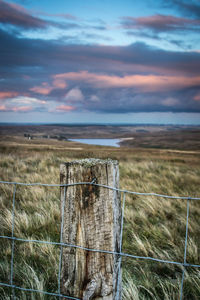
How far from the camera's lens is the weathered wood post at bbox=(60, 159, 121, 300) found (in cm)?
139

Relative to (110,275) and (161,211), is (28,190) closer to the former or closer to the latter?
(161,211)

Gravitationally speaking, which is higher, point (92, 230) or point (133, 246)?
point (92, 230)

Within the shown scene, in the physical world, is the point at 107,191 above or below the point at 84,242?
above

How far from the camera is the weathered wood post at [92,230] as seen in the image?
4.57 feet

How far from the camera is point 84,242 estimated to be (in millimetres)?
1432

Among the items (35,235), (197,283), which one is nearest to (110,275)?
(197,283)

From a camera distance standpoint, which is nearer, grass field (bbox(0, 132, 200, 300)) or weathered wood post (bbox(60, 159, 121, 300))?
weathered wood post (bbox(60, 159, 121, 300))

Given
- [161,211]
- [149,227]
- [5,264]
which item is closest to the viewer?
[5,264]

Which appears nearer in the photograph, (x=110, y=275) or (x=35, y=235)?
(x=110, y=275)

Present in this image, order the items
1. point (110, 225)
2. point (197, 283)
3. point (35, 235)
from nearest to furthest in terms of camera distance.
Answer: point (110, 225), point (197, 283), point (35, 235)

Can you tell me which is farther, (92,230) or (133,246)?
(133,246)

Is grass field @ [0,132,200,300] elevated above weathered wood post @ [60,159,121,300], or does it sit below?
below

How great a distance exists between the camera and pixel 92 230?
1.42 m

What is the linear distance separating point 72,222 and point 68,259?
0.27 metres
